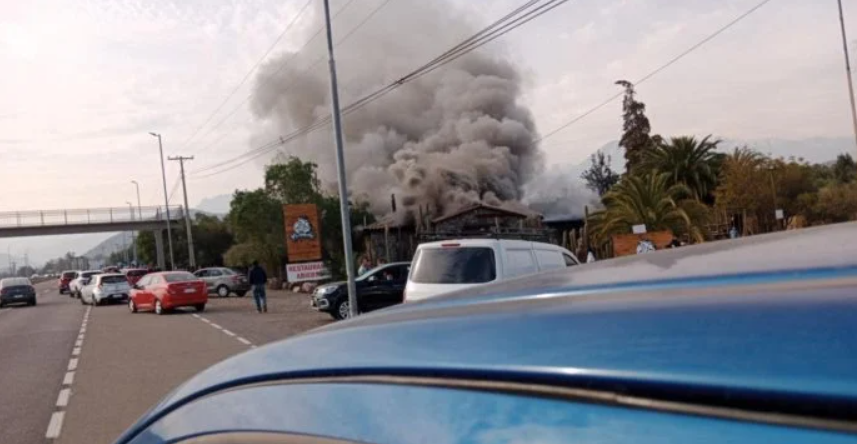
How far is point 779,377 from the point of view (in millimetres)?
832

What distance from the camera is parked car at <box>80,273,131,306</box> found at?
34719mm

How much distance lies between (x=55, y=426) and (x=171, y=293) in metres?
17.9

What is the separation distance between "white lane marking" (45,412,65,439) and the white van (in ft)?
15.1

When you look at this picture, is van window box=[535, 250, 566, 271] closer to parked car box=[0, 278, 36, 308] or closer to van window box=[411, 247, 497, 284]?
van window box=[411, 247, 497, 284]

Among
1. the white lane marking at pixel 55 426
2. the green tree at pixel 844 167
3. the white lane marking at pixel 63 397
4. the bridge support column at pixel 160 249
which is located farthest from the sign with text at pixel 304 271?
the bridge support column at pixel 160 249

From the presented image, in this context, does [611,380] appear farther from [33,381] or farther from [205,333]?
[205,333]

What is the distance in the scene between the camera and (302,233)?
24.4 metres

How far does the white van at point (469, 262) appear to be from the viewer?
37.7 feet

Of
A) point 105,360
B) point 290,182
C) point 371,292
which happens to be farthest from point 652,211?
point 290,182

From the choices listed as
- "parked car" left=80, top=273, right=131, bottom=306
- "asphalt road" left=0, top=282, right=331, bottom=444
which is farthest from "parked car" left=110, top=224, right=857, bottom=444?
"parked car" left=80, top=273, right=131, bottom=306

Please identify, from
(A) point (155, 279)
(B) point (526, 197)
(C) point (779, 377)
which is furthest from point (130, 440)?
(B) point (526, 197)

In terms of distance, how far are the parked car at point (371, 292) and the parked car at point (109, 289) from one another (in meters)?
17.8

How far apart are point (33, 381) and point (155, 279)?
15482mm

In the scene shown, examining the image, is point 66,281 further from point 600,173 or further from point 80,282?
point 600,173
